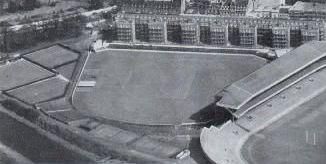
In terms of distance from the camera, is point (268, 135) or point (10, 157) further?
point (268, 135)

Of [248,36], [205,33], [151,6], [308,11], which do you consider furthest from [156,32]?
[308,11]

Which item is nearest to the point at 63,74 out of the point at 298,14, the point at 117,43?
the point at 117,43

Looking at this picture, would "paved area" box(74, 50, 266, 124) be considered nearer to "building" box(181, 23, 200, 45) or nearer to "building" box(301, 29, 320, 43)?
"building" box(181, 23, 200, 45)

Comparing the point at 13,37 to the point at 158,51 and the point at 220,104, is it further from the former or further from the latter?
the point at 220,104

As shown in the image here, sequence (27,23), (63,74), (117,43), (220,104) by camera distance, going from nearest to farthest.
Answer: (220,104) → (63,74) → (117,43) → (27,23)

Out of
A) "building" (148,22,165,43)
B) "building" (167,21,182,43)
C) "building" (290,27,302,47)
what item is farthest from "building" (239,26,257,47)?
"building" (148,22,165,43)

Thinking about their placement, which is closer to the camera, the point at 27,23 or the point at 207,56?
the point at 207,56

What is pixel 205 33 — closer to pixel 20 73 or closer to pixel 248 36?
pixel 248 36
